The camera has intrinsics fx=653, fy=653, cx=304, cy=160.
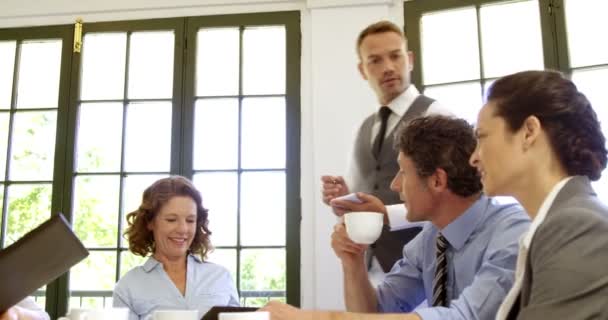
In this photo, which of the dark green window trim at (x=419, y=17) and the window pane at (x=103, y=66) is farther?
the window pane at (x=103, y=66)

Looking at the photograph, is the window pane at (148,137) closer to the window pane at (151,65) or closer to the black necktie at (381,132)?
the window pane at (151,65)

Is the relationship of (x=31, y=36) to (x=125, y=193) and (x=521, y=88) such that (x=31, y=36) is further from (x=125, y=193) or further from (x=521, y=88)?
(x=521, y=88)

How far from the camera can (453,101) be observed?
10.3 ft

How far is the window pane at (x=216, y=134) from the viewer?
332 centimetres

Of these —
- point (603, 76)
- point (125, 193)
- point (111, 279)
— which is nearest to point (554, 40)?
point (603, 76)

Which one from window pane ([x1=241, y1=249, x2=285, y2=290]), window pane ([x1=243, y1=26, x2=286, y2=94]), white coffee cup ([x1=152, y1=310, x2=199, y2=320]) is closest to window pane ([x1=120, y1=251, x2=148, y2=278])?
window pane ([x1=241, y1=249, x2=285, y2=290])

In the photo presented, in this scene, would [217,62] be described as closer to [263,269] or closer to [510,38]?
[263,269]

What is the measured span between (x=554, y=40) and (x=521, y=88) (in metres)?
1.99

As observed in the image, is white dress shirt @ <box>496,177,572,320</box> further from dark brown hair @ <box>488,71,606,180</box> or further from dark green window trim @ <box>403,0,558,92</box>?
dark green window trim @ <box>403,0,558,92</box>

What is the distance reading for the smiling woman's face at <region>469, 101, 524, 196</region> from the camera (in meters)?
1.13

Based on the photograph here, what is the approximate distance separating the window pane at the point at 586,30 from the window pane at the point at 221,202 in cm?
171

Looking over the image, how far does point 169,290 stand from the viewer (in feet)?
6.64

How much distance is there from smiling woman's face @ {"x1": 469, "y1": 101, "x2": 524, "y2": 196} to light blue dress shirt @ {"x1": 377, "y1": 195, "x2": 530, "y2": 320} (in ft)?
0.48

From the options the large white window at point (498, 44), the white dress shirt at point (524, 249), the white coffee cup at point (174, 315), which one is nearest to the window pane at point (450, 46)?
the large white window at point (498, 44)
